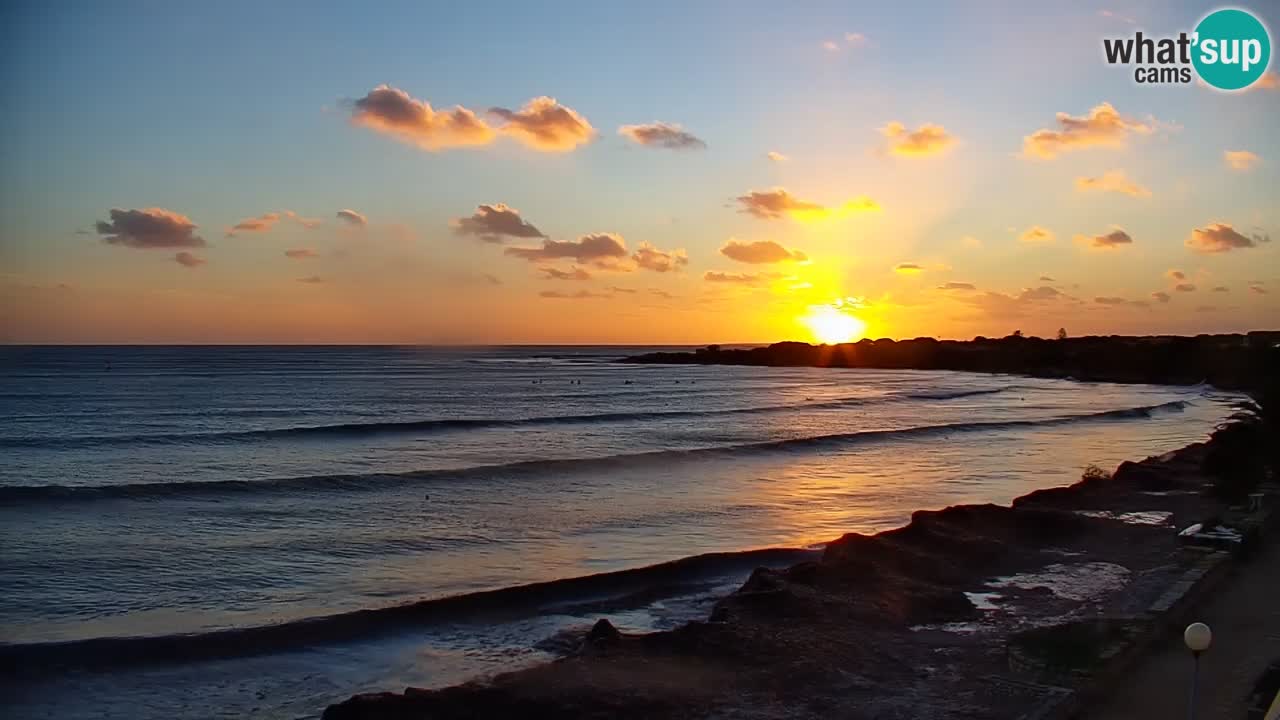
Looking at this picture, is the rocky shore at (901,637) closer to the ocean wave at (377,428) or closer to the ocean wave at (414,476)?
the ocean wave at (414,476)

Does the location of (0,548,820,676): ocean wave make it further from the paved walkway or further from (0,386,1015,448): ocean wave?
(0,386,1015,448): ocean wave

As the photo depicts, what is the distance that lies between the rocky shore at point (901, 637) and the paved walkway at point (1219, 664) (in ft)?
1.06

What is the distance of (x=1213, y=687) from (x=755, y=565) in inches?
329

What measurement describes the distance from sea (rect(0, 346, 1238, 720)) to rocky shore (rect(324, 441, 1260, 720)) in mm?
1354

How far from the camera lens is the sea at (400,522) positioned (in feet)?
37.2

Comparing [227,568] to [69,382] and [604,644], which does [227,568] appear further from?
[69,382]

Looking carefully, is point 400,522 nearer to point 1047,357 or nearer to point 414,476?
point 414,476

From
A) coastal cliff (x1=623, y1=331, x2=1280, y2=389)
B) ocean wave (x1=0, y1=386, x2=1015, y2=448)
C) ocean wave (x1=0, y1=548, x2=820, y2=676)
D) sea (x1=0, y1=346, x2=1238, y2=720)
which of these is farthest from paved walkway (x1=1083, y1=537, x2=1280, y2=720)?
coastal cliff (x1=623, y1=331, x2=1280, y2=389)

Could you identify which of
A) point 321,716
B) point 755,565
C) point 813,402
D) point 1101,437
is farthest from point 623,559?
point 813,402

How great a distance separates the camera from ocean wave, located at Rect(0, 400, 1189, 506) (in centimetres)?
2225

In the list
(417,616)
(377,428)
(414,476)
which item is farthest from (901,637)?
(377,428)

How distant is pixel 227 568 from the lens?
15.5 metres

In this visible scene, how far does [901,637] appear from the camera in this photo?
38.5 feet

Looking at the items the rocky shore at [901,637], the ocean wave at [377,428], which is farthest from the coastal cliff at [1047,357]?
the rocky shore at [901,637]
